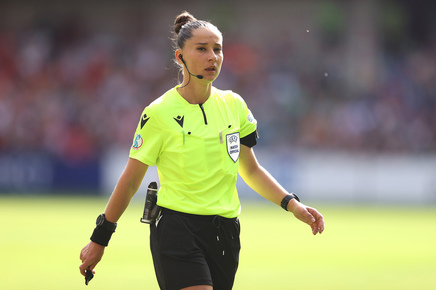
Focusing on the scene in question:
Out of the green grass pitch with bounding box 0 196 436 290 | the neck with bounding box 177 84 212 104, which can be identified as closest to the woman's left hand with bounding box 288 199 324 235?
the neck with bounding box 177 84 212 104

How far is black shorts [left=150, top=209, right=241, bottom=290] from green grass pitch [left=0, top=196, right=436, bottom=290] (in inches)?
170

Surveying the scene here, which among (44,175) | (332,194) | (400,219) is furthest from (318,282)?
(44,175)

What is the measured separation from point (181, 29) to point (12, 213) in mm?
12892

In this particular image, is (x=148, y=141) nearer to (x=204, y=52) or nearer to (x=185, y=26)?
(x=204, y=52)

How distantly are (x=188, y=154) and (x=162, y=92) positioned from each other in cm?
1940

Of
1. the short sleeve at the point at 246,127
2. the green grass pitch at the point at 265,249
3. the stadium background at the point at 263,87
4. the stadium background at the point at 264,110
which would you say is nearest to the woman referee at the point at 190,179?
the short sleeve at the point at 246,127

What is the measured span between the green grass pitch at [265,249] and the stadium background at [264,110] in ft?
0.29

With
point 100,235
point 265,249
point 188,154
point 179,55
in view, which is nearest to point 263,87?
point 265,249

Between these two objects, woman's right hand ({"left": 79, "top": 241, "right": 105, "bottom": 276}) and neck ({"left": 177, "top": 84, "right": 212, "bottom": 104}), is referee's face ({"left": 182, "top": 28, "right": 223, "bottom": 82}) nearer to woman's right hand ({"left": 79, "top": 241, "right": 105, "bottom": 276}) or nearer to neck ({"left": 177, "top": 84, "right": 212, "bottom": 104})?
neck ({"left": 177, "top": 84, "right": 212, "bottom": 104})

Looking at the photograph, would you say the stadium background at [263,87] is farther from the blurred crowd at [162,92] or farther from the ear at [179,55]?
the ear at [179,55]

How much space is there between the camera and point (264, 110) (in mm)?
23406

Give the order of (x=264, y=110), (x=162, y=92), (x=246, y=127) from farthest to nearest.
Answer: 1. (x=162, y=92)
2. (x=264, y=110)
3. (x=246, y=127)

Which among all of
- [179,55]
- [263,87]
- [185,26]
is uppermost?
[263,87]

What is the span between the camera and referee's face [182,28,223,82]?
190 inches
